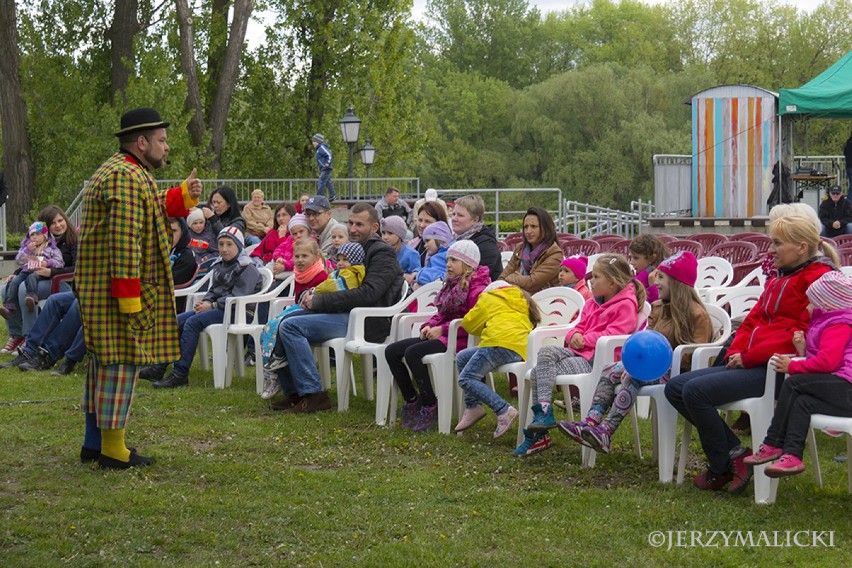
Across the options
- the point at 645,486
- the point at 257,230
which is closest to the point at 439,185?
the point at 257,230

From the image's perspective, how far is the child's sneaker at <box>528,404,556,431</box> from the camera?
20.8 ft

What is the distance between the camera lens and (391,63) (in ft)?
102

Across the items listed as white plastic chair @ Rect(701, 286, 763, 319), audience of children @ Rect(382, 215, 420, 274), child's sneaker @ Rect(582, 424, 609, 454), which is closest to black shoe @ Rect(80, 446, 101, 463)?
child's sneaker @ Rect(582, 424, 609, 454)

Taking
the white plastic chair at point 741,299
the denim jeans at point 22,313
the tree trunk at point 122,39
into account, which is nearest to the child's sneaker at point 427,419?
the white plastic chair at point 741,299

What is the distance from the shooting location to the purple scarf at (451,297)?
7.32 m

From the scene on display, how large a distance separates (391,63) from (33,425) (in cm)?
2449

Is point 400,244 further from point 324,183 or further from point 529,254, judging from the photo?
point 324,183

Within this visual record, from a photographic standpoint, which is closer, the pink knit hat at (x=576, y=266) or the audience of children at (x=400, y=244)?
the pink knit hat at (x=576, y=266)

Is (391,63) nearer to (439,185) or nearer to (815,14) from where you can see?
(439,185)

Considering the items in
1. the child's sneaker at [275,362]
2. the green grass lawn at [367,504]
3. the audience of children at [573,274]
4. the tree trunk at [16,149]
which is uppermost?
the tree trunk at [16,149]

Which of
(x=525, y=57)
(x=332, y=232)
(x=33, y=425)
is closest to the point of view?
(x=33, y=425)

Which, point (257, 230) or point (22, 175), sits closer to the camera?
point (257, 230)

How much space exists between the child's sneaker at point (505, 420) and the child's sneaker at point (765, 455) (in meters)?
1.88

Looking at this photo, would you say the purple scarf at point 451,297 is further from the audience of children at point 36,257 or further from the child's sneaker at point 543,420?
the audience of children at point 36,257
